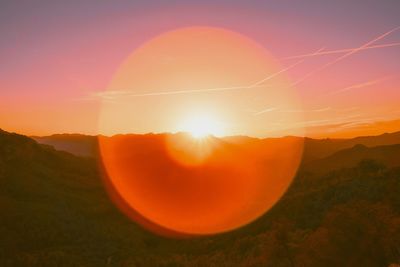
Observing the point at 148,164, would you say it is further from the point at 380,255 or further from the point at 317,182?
the point at 380,255

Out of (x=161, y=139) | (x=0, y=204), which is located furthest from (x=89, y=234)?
(x=161, y=139)

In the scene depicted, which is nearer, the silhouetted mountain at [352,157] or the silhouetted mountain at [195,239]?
the silhouetted mountain at [195,239]

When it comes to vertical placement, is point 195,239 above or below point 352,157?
below

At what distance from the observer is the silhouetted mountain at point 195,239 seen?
22750 millimetres

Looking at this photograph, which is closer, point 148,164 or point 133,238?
point 133,238

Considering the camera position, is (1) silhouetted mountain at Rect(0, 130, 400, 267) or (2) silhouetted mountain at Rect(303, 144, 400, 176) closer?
(1) silhouetted mountain at Rect(0, 130, 400, 267)

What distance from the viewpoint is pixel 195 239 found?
126 feet

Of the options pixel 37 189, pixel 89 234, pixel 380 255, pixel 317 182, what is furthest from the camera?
pixel 317 182

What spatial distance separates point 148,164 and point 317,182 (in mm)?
36522

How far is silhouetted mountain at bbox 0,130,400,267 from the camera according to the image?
74.6 feet

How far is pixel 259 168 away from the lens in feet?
293

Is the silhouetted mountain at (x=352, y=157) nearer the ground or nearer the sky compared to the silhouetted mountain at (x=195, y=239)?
nearer the sky

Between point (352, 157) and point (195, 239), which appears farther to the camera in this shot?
A: point (352, 157)

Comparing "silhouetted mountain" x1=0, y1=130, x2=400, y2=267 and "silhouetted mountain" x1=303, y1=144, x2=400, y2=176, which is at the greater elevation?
"silhouetted mountain" x1=303, y1=144, x2=400, y2=176
